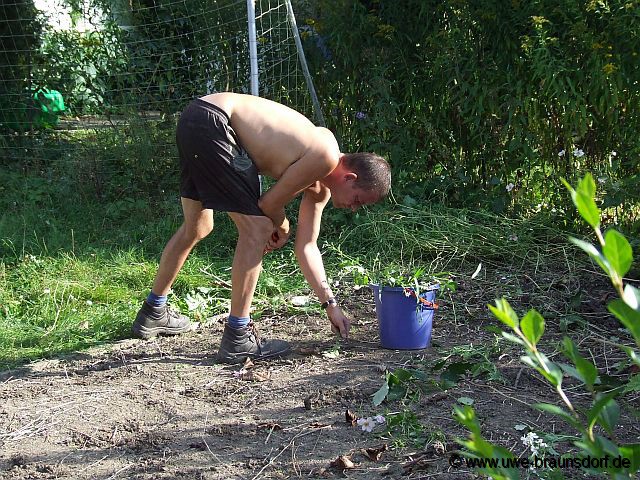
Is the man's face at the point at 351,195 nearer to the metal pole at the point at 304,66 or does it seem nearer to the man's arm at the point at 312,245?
the man's arm at the point at 312,245

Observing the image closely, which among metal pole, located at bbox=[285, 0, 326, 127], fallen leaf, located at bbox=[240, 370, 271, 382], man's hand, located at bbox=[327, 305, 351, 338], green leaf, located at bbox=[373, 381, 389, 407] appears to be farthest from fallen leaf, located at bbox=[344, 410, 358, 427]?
metal pole, located at bbox=[285, 0, 326, 127]

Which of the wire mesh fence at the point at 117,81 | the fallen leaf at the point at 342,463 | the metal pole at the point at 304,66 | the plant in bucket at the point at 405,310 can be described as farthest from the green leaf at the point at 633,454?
the wire mesh fence at the point at 117,81

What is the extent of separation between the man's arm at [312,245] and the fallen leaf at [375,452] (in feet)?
3.35

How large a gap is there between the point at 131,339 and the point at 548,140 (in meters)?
3.29

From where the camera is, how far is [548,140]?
5.70 metres

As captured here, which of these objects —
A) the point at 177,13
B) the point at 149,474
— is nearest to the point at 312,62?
the point at 177,13

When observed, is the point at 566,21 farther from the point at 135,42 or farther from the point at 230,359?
the point at 135,42

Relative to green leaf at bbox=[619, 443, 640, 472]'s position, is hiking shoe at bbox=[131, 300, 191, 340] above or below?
below

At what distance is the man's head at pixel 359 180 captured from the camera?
12.1ft

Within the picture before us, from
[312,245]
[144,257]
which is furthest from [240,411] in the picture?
[144,257]

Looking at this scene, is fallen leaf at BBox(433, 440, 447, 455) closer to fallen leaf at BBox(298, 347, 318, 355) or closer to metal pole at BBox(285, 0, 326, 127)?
fallen leaf at BBox(298, 347, 318, 355)

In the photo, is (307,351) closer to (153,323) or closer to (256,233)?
(256,233)

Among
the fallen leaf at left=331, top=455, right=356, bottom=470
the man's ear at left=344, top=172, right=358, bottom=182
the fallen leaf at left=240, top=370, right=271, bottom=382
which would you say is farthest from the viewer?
the man's ear at left=344, top=172, right=358, bottom=182

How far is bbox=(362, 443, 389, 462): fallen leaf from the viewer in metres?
2.74
